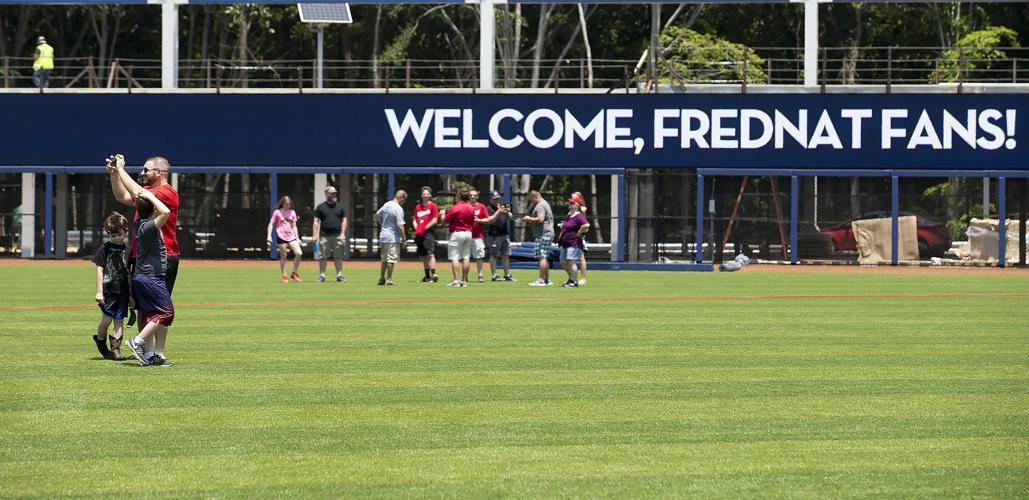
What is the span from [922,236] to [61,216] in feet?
68.1

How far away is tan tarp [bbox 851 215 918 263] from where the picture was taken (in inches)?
1479

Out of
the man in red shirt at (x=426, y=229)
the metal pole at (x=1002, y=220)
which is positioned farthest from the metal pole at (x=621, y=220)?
the man in red shirt at (x=426, y=229)

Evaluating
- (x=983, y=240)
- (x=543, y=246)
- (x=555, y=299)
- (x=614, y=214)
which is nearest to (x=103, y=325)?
(x=555, y=299)

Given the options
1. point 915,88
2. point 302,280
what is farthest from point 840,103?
point 302,280

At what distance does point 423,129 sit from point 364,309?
18603 mm

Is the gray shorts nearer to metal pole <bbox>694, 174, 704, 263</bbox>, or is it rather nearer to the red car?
metal pole <bbox>694, 174, 704, 263</bbox>

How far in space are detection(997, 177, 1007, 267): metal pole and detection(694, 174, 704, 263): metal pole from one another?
265 inches

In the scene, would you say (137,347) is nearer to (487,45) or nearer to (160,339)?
(160,339)

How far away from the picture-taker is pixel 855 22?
60719mm

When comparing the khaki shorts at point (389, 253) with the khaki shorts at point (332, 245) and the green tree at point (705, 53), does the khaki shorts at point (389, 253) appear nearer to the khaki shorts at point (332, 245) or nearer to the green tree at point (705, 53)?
the khaki shorts at point (332, 245)

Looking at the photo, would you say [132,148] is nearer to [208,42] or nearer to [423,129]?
[423,129]

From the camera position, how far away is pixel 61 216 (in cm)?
4003

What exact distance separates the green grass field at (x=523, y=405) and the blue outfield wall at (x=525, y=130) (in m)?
17.8

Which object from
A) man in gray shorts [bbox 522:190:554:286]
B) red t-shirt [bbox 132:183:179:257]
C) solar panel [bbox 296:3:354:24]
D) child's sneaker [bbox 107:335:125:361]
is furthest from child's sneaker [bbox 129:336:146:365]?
solar panel [bbox 296:3:354:24]
